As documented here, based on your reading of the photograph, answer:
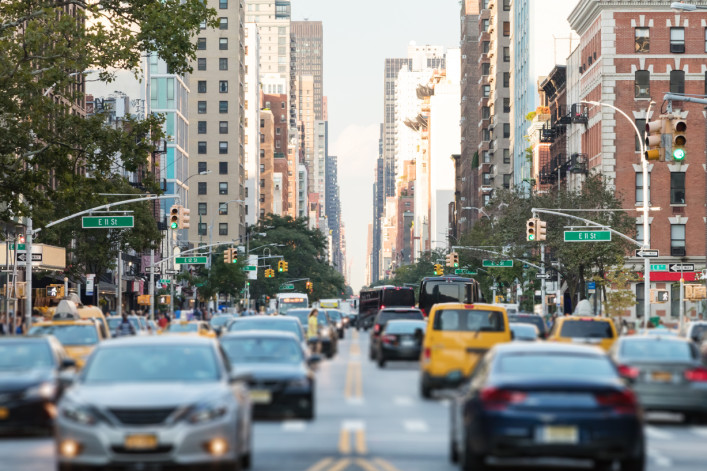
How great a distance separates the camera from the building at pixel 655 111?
89125 millimetres

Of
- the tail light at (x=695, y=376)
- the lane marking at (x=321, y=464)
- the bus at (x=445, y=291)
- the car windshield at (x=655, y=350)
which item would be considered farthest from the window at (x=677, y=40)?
the lane marking at (x=321, y=464)

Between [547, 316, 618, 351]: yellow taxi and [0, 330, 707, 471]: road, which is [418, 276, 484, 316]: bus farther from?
[0, 330, 707, 471]: road

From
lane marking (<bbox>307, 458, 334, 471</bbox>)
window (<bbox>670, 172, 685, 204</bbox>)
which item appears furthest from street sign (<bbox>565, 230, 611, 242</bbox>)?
lane marking (<bbox>307, 458, 334, 471</bbox>)

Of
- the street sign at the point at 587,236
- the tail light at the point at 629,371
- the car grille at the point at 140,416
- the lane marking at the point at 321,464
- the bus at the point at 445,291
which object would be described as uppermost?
the street sign at the point at 587,236

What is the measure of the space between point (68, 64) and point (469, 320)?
53.1 feet

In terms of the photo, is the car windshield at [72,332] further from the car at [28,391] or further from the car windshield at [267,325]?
the car at [28,391]

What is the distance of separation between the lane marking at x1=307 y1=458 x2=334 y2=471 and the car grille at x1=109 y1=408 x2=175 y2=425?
7.25 ft

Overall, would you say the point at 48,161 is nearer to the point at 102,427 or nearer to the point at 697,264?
the point at 102,427

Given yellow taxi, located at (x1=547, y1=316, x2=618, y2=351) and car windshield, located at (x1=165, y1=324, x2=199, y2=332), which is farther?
car windshield, located at (x1=165, y1=324, x2=199, y2=332)

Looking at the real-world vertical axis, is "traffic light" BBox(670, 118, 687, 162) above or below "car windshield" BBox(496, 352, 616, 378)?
above

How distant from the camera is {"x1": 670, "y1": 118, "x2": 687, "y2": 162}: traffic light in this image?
3030 centimetres

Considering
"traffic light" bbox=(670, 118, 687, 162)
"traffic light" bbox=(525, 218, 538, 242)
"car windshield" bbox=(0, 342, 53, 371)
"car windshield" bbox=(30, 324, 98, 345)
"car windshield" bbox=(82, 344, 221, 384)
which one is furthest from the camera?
"traffic light" bbox=(525, 218, 538, 242)

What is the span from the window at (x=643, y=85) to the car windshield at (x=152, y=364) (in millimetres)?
77740

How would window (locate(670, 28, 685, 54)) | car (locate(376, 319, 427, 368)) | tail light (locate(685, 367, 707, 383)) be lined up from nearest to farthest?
tail light (locate(685, 367, 707, 383)) → car (locate(376, 319, 427, 368)) → window (locate(670, 28, 685, 54))
